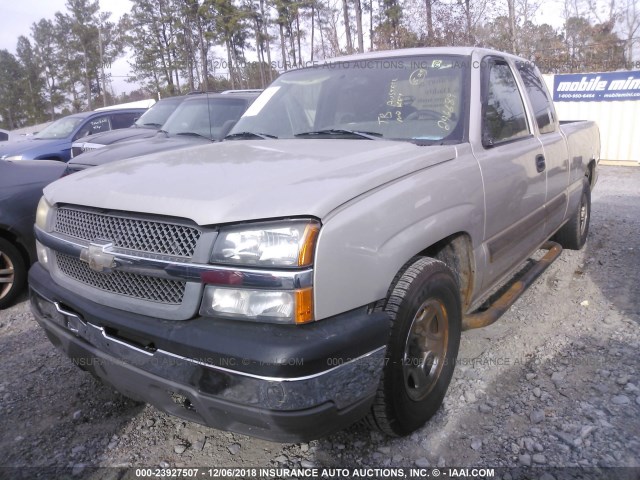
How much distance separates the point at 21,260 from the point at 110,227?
2982mm

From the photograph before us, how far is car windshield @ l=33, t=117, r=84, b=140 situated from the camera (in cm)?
1030

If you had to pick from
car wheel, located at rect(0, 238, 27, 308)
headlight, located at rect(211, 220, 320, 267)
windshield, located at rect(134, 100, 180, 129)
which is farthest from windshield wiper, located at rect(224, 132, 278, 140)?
windshield, located at rect(134, 100, 180, 129)

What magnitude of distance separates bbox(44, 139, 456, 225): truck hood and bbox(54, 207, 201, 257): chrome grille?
58 millimetres

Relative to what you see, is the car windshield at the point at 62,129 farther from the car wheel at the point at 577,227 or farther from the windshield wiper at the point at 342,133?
the car wheel at the point at 577,227

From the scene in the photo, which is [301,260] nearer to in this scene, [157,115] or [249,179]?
[249,179]

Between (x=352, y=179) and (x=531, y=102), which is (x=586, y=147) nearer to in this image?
(x=531, y=102)

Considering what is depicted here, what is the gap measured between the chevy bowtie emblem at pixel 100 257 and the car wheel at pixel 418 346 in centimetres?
117

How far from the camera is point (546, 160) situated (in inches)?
149

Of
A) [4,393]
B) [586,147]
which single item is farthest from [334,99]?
[586,147]

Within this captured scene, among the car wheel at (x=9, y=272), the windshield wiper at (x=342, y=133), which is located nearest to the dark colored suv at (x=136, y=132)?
the car wheel at (x=9, y=272)

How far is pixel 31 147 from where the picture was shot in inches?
373

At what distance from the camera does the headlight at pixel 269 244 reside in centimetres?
183

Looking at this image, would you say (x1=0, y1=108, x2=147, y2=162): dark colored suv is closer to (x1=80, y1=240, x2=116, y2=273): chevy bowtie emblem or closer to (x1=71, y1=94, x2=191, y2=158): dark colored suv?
(x1=71, y1=94, x2=191, y2=158): dark colored suv

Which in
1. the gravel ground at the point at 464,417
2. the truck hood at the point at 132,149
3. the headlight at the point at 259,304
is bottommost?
the gravel ground at the point at 464,417
